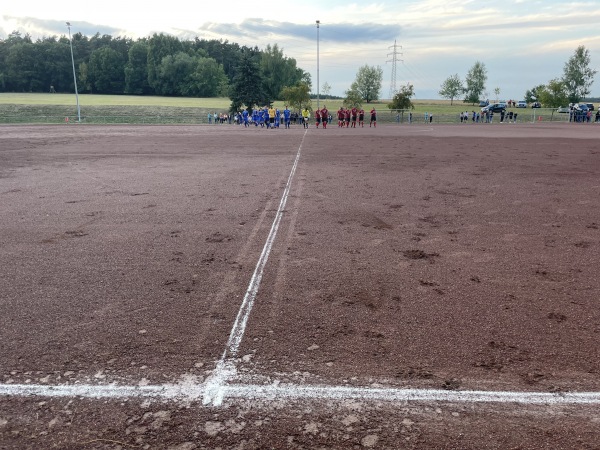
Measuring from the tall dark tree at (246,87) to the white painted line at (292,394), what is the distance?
7102 centimetres

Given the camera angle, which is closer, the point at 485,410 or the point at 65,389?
the point at 485,410

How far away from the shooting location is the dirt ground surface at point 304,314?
10.4 ft

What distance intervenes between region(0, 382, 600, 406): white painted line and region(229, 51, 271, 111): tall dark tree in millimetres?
71017

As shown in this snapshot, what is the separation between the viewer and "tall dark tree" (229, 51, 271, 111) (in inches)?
2825

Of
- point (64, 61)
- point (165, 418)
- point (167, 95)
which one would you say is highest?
point (64, 61)

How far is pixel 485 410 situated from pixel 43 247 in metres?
6.19

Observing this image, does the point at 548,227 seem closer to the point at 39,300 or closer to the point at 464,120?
the point at 39,300

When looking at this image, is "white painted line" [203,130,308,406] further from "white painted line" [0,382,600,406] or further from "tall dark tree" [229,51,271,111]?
"tall dark tree" [229,51,271,111]

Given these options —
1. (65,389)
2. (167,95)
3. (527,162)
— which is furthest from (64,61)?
(65,389)

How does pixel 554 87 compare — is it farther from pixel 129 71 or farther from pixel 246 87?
pixel 129 71

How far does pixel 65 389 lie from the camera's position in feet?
11.6

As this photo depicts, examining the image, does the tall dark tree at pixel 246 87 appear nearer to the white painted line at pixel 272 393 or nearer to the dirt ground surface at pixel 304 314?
the dirt ground surface at pixel 304 314

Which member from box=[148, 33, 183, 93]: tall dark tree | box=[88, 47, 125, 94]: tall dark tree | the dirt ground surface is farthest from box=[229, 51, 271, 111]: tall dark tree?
the dirt ground surface

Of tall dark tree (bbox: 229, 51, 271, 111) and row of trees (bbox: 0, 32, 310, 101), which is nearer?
tall dark tree (bbox: 229, 51, 271, 111)
